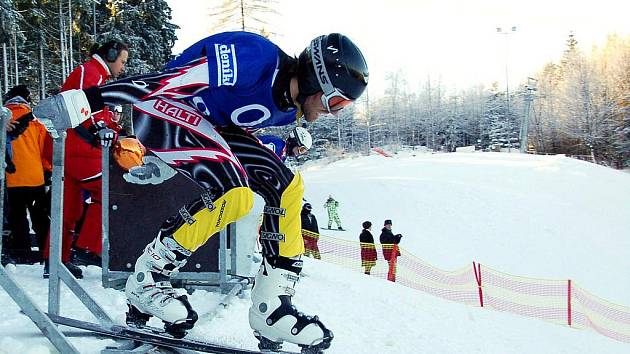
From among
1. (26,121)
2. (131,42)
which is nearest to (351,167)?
(131,42)

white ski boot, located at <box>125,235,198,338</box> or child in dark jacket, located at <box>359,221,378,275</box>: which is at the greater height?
white ski boot, located at <box>125,235,198,338</box>

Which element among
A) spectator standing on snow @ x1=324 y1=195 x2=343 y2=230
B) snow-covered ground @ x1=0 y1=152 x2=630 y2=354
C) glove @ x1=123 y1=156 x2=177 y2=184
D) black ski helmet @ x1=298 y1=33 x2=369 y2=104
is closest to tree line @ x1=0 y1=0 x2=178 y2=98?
spectator standing on snow @ x1=324 y1=195 x2=343 y2=230

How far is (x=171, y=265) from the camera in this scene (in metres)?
2.45

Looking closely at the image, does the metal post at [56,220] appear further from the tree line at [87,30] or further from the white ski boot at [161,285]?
the tree line at [87,30]

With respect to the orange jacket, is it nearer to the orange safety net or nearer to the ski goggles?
the ski goggles

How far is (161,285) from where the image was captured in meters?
2.44

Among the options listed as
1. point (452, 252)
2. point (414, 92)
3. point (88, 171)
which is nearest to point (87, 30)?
point (452, 252)

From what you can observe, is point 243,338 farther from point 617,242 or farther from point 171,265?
point 617,242

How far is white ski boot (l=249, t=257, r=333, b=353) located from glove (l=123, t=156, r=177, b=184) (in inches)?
34.3

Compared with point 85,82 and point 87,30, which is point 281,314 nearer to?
point 85,82

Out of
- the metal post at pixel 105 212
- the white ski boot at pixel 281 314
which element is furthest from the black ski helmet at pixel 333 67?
the metal post at pixel 105 212

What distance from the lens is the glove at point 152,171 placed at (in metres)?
3.06

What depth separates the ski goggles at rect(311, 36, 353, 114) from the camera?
2.48 metres

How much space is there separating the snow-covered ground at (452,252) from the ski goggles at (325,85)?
56.9 inches
